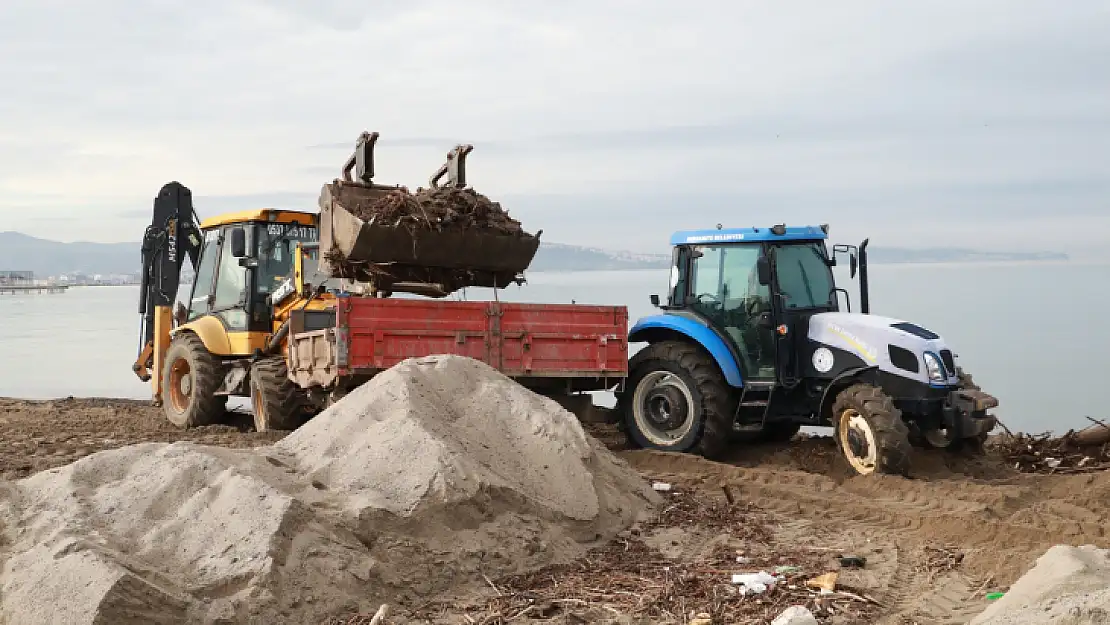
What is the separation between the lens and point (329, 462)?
6816 millimetres

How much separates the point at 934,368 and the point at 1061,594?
4.58 m

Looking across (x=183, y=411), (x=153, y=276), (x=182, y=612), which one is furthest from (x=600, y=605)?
(x=153, y=276)

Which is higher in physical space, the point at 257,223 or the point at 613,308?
the point at 257,223

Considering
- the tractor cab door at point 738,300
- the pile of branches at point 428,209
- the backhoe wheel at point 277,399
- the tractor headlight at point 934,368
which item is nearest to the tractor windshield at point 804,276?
the tractor cab door at point 738,300

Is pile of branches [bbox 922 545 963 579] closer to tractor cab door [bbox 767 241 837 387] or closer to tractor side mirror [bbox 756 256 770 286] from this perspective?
tractor cab door [bbox 767 241 837 387]

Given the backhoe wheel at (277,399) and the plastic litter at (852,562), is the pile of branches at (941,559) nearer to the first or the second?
the plastic litter at (852,562)

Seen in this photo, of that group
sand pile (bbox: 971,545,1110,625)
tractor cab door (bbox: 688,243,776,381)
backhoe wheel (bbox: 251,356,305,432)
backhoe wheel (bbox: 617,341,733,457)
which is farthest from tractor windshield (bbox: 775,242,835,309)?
backhoe wheel (bbox: 251,356,305,432)

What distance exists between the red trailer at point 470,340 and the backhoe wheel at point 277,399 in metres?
0.50

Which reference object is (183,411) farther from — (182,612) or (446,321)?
(182,612)

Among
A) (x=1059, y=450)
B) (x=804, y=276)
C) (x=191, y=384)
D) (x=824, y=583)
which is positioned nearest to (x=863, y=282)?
(x=804, y=276)

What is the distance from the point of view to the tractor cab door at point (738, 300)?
33.4 feet

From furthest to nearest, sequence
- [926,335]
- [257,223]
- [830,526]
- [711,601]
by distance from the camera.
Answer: [257,223], [926,335], [830,526], [711,601]

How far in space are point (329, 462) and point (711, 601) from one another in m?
2.53

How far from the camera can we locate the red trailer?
31.3ft
